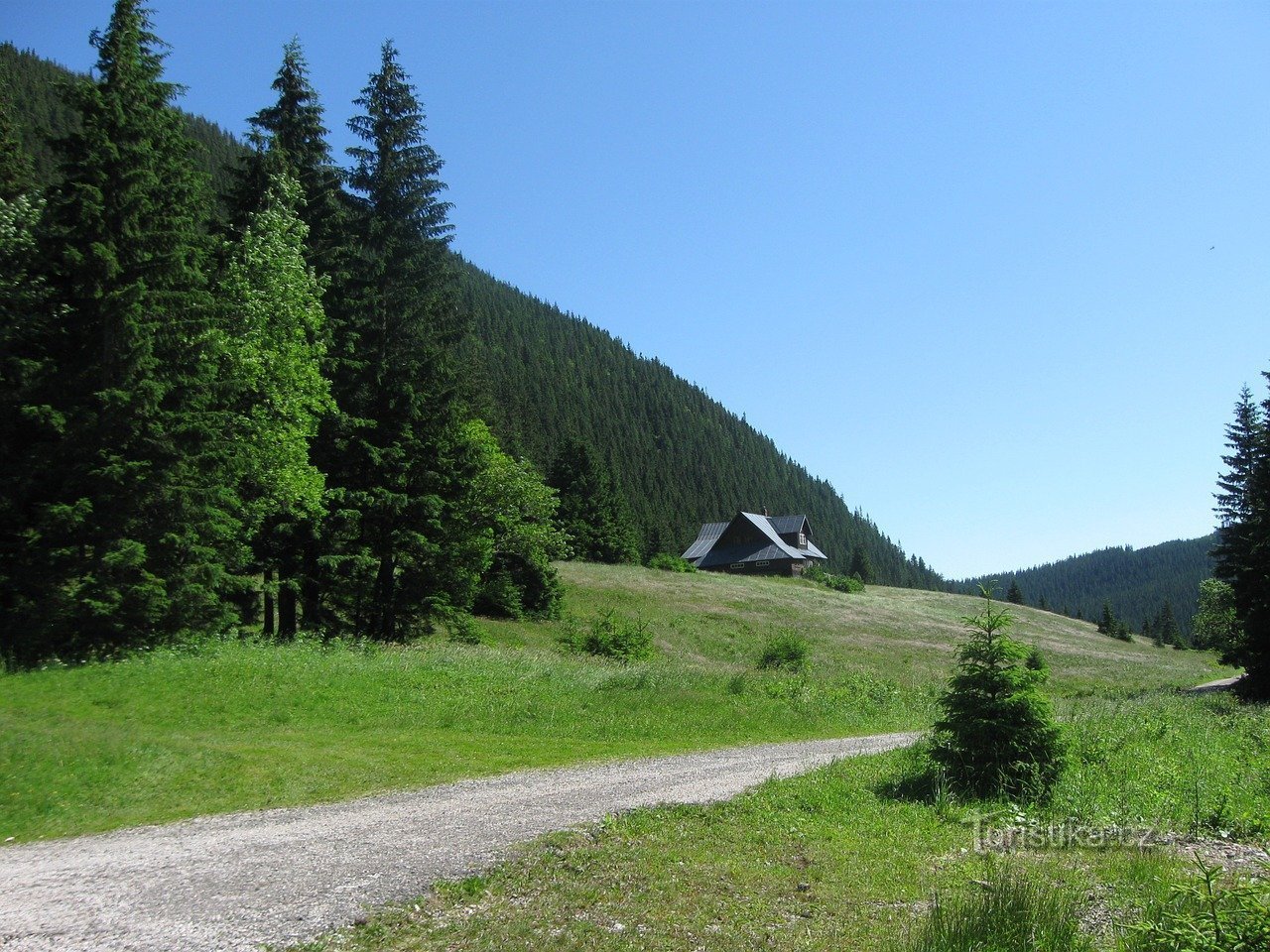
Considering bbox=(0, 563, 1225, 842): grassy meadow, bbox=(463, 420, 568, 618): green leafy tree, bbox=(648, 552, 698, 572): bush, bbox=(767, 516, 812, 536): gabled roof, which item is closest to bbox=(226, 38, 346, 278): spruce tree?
bbox=(463, 420, 568, 618): green leafy tree

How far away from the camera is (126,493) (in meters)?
20.0

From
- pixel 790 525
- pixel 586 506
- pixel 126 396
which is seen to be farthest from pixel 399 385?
pixel 790 525

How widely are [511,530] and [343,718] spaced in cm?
2047

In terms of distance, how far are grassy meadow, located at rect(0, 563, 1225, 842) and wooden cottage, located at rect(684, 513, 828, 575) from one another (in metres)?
62.2

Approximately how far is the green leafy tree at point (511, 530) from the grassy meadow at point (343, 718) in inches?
145

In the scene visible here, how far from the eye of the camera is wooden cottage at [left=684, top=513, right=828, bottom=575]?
9631cm

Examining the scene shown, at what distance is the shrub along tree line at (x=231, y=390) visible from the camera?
19.6 metres

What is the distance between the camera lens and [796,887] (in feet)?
24.6

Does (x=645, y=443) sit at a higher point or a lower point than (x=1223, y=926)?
higher

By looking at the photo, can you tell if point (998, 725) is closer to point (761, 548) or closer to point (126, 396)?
point (126, 396)

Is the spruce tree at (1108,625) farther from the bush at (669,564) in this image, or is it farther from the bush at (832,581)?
the bush at (669,564)

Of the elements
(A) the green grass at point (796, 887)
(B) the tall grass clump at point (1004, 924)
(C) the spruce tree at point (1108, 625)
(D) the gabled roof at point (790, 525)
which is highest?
(D) the gabled roof at point (790, 525)

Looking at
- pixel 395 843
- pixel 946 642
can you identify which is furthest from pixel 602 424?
pixel 395 843

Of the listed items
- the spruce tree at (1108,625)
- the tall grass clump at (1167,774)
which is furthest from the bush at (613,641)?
the spruce tree at (1108,625)
